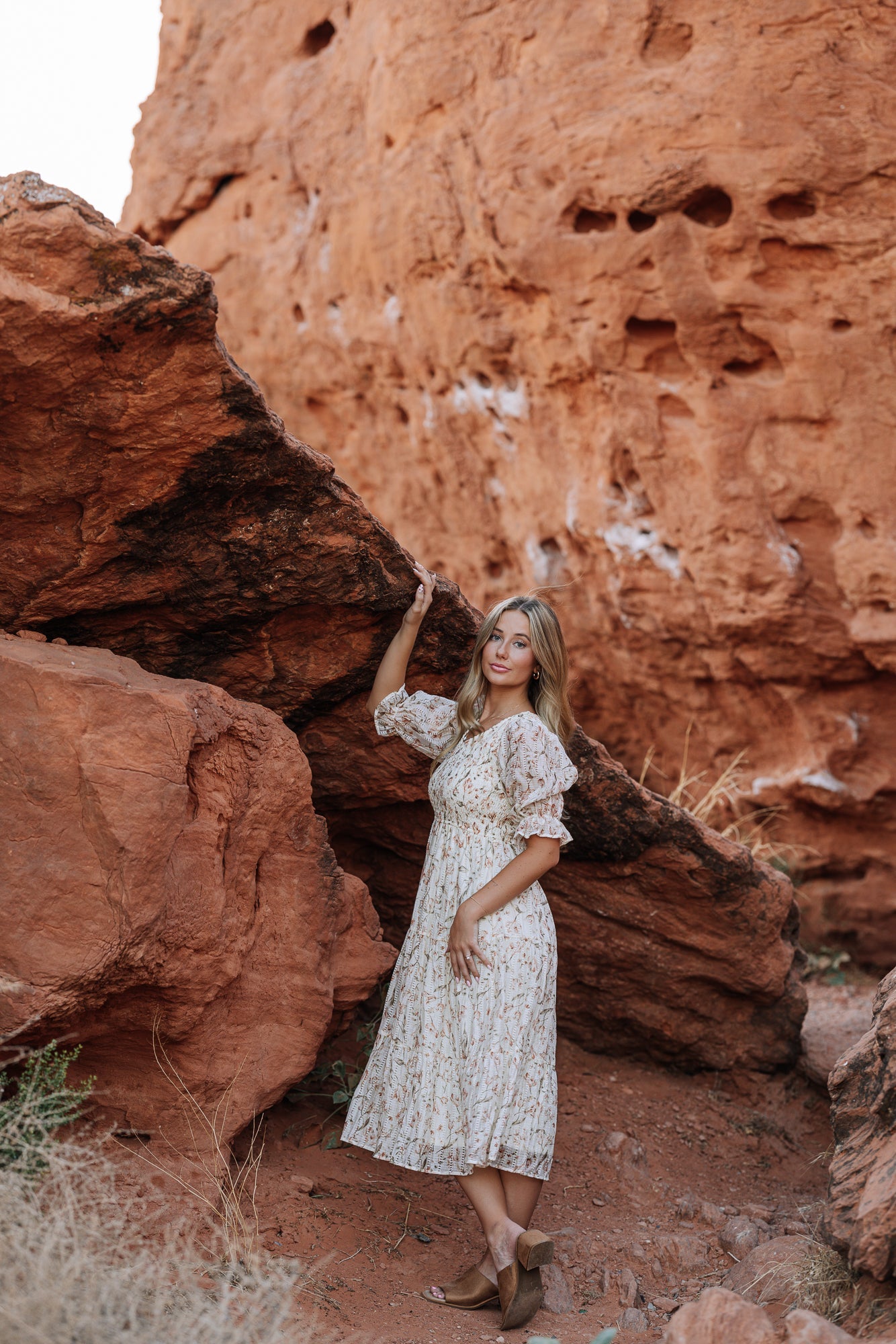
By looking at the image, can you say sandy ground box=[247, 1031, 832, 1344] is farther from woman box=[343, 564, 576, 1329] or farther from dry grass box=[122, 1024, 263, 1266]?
woman box=[343, 564, 576, 1329]

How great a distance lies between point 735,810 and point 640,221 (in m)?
3.32

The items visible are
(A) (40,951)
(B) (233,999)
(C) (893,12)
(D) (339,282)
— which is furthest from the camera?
(D) (339,282)

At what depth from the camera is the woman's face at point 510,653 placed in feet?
11.7

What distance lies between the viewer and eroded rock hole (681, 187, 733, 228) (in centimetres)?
575

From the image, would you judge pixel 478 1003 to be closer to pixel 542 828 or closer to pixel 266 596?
pixel 542 828

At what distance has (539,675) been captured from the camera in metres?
3.68

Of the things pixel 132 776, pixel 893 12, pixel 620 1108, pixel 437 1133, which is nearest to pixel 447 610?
pixel 132 776

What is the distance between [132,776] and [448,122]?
503 cm

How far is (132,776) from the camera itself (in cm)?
308

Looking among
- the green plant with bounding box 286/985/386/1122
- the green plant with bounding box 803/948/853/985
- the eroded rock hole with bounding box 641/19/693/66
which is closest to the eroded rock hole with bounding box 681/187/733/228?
the eroded rock hole with bounding box 641/19/693/66

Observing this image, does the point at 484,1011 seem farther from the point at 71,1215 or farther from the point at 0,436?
the point at 0,436

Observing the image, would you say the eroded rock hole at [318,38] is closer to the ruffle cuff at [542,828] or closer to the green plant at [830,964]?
the ruffle cuff at [542,828]

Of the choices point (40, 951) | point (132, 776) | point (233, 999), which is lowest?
point (233, 999)

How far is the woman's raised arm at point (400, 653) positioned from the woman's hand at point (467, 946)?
0.81 metres
